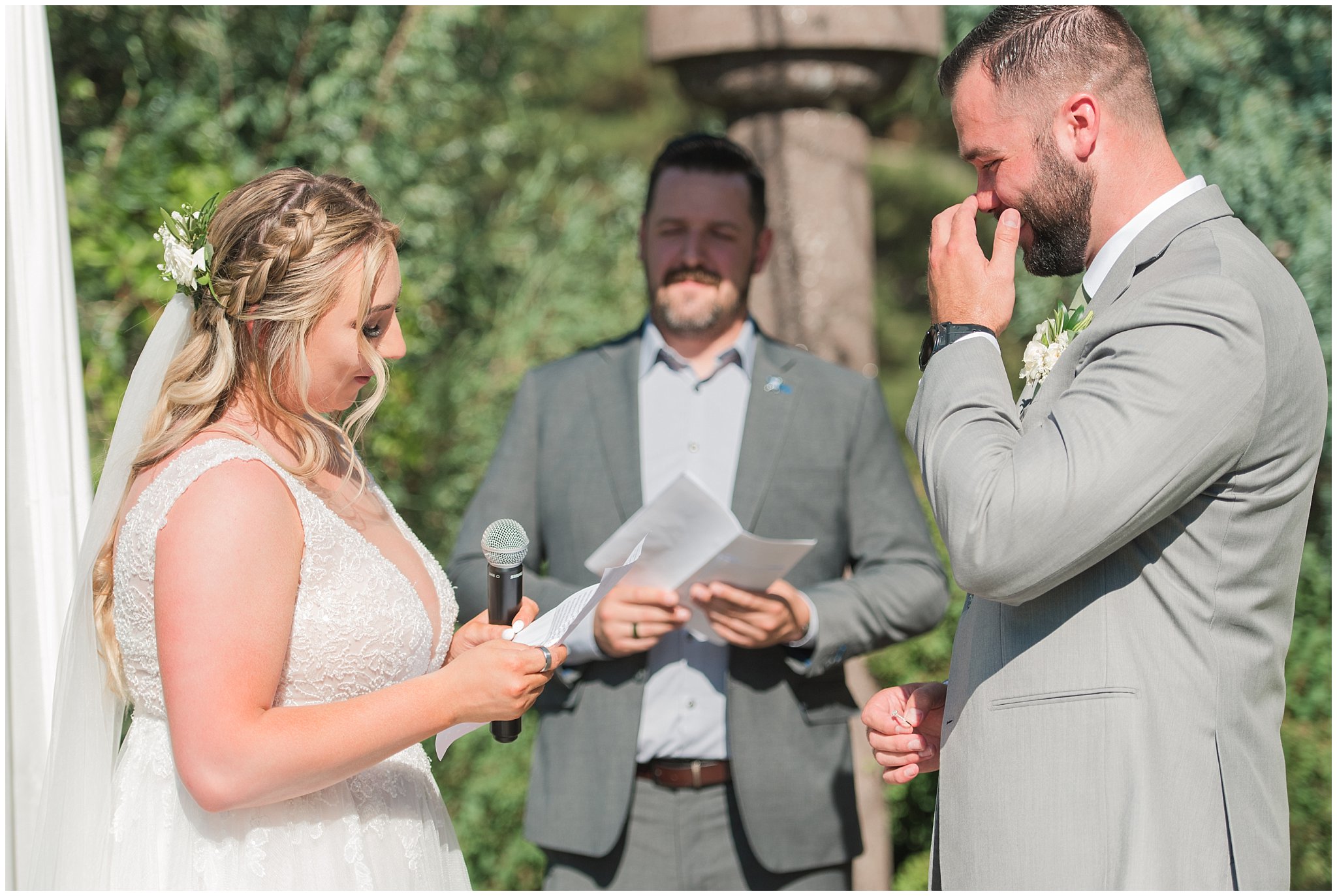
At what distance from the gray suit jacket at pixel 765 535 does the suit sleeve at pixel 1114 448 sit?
1.32 metres

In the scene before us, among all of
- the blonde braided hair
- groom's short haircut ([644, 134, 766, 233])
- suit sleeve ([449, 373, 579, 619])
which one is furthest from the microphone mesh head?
groom's short haircut ([644, 134, 766, 233])

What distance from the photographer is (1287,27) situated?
4.47 m

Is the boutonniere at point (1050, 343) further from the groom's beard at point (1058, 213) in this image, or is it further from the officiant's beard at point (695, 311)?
the officiant's beard at point (695, 311)

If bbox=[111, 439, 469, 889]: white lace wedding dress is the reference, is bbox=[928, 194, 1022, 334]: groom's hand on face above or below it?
above

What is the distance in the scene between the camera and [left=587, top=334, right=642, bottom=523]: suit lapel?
3242 millimetres

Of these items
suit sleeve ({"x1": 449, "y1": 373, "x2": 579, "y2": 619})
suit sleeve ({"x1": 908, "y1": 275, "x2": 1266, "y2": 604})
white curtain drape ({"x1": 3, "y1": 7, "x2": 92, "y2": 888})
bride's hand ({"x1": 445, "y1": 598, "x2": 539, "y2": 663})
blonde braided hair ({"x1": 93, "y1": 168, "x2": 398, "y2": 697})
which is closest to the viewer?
suit sleeve ({"x1": 908, "y1": 275, "x2": 1266, "y2": 604})

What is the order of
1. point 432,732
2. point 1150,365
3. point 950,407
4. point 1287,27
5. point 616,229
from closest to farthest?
point 1150,365
point 950,407
point 432,732
point 1287,27
point 616,229

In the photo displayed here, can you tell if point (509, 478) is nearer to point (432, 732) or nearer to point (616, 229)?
point (432, 732)

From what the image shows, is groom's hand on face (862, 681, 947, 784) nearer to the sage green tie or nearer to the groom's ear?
the sage green tie

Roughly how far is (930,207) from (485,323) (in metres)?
4.99

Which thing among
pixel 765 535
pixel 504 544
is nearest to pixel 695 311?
pixel 765 535

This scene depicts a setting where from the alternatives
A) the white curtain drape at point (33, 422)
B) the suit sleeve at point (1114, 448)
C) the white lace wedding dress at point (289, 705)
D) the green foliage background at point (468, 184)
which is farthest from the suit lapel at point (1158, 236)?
the green foliage background at point (468, 184)

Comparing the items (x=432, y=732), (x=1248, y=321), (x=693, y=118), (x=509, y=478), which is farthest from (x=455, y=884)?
(x=693, y=118)

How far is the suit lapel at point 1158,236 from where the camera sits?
191 cm
